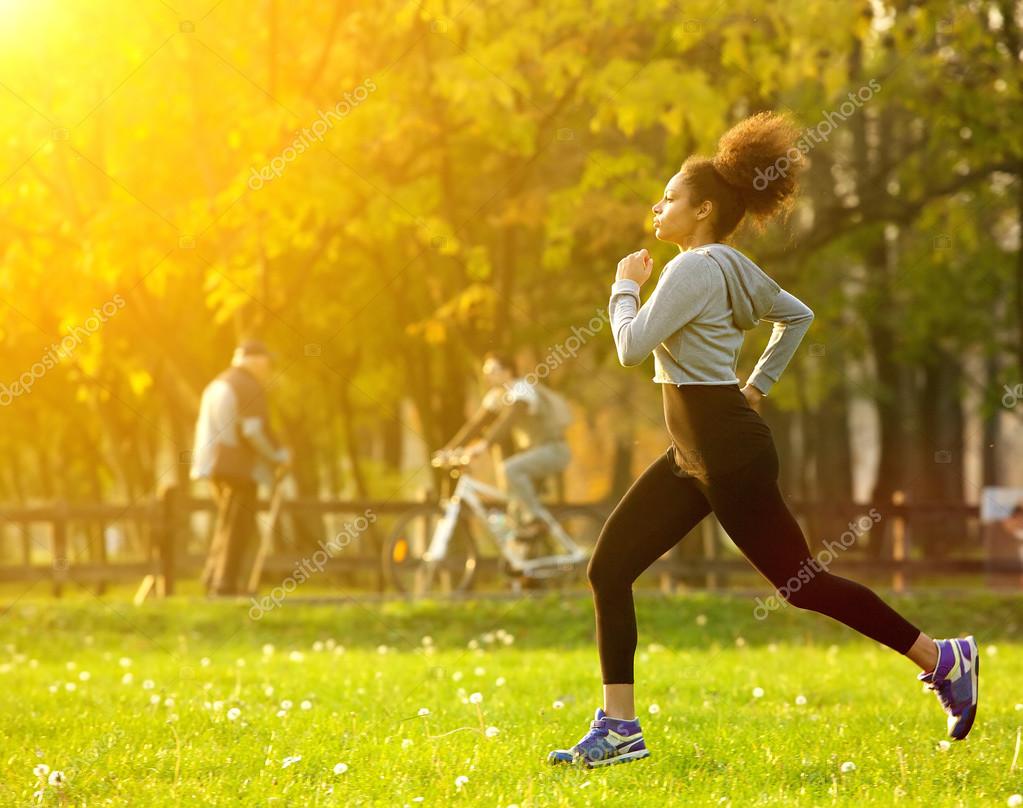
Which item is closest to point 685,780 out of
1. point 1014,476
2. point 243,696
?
point 243,696

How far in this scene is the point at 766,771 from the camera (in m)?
4.63

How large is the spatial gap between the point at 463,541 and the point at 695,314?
9204 millimetres

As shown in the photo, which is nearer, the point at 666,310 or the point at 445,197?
the point at 666,310

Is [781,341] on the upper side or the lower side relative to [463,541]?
upper

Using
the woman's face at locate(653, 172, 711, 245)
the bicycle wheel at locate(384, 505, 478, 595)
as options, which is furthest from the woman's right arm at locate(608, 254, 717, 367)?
the bicycle wheel at locate(384, 505, 478, 595)

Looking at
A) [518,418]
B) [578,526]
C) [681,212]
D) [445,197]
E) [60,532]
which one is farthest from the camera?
[60,532]

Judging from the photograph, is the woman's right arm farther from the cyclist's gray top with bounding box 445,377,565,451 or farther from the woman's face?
the cyclist's gray top with bounding box 445,377,565,451

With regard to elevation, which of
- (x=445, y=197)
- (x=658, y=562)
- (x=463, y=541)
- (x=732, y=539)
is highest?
(x=445, y=197)

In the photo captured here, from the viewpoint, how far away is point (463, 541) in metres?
13.5

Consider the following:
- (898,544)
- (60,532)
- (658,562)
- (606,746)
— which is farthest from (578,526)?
(606,746)

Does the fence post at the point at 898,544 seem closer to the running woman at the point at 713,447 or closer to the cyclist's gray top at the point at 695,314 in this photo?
the running woman at the point at 713,447

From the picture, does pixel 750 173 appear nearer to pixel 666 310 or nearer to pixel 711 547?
pixel 666 310

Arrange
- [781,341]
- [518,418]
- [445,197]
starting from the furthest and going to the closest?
[445,197], [518,418], [781,341]

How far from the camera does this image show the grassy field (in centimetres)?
435
